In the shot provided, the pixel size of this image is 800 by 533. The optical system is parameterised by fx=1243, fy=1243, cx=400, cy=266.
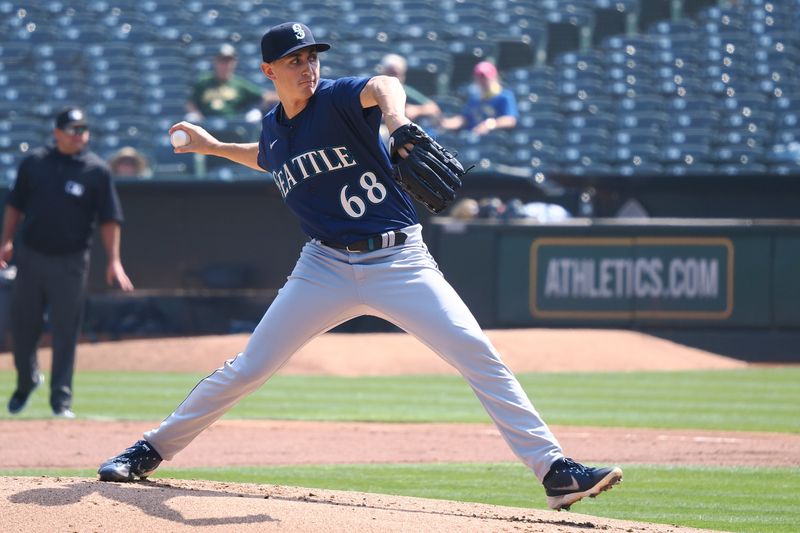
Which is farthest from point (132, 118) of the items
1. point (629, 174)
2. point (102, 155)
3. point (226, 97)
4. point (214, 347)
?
point (629, 174)

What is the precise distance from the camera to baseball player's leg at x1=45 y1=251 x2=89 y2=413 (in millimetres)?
8562

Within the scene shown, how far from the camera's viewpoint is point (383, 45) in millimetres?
19031

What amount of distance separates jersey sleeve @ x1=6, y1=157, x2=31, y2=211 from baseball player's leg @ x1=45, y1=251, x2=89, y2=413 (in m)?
0.51

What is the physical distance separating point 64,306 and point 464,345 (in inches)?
189

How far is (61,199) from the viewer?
8562 millimetres

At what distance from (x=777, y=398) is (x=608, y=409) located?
1.61m

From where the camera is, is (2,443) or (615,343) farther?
(615,343)

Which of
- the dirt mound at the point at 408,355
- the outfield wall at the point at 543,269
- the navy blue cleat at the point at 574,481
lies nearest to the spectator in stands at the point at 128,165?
the outfield wall at the point at 543,269

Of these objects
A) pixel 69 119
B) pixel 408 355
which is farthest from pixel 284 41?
pixel 408 355

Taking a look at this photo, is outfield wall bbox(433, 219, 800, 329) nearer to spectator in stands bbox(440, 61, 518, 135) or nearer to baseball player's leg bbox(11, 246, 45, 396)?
spectator in stands bbox(440, 61, 518, 135)

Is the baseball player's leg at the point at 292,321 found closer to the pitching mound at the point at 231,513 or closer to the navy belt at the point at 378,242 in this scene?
the navy belt at the point at 378,242

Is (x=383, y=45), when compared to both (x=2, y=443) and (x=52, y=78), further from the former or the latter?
(x=2, y=443)

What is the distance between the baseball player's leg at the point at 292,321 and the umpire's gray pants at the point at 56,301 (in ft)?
13.5

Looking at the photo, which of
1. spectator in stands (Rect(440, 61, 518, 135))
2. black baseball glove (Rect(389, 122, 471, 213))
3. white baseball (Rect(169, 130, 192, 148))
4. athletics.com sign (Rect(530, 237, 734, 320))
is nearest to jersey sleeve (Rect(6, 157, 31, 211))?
white baseball (Rect(169, 130, 192, 148))
